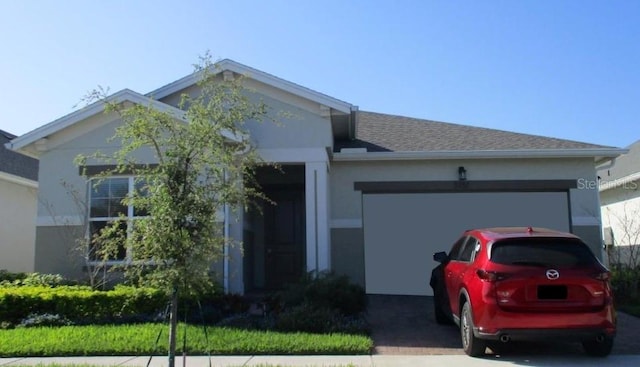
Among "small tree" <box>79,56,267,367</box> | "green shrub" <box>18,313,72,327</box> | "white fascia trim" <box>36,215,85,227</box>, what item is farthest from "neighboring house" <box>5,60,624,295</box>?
"small tree" <box>79,56,267,367</box>

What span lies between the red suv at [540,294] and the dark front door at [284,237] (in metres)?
7.38

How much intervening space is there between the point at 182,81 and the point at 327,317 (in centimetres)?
651

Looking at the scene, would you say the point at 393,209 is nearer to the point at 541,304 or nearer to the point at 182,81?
the point at 182,81

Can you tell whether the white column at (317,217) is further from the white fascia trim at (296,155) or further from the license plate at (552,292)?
the license plate at (552,292)

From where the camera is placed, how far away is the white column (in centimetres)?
1180

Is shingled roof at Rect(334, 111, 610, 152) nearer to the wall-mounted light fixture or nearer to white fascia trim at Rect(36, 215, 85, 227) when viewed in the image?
the wall-mounted light fixture

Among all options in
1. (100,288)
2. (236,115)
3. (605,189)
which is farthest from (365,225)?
(605,189)

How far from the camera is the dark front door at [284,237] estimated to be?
47.4 ft

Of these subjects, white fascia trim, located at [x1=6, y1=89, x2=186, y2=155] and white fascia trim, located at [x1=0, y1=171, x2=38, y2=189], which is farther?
white fascia trim, located at [x1=0, y1=171, x2=38, y2=189]

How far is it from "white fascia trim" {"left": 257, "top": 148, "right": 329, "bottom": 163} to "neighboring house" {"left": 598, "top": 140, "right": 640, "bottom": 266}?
29.0ft

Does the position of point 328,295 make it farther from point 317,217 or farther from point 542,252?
point 542,252

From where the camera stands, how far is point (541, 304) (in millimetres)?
6977

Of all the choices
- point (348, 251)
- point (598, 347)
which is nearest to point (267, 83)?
point (348, 251)

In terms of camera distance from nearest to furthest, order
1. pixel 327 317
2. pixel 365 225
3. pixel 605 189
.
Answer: pixel 327 317
pixel 365 225
pixel 605 189
